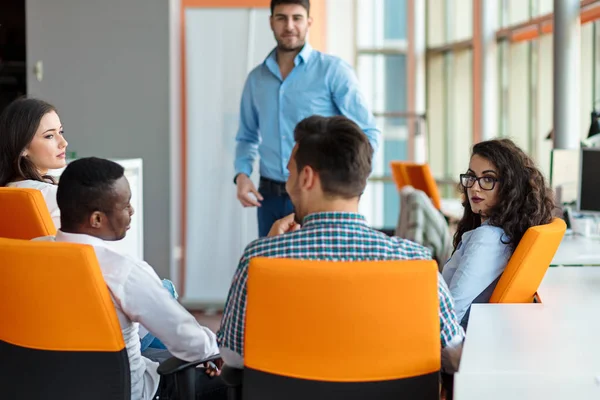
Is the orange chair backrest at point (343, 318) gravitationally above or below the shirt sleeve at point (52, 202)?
below

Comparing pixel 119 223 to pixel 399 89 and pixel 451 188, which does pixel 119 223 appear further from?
pixel 399 89

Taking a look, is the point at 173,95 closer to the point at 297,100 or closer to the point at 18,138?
the point at 297,100

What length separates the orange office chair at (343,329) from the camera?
5.88ft

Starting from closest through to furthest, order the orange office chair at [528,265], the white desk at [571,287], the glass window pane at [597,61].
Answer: the orange office chair at [528,265] < the white desk at [571,287] < the glass window pane at [597,61]

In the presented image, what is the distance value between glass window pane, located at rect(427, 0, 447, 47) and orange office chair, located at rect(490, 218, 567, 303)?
9382 millimetres

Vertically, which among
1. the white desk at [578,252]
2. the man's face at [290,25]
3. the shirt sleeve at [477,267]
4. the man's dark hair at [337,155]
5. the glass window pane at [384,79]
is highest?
the glass window pane at [384,79]

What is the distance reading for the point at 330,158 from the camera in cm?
200

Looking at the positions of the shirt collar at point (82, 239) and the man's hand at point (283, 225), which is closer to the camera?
the shirt collar at point (82, 239)

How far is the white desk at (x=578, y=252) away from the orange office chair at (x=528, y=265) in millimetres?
1021

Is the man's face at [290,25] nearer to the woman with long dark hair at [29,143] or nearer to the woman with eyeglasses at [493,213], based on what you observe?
the woman with long dark hair at [29,143]

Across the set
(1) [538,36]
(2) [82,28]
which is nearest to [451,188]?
(1) [538,36]

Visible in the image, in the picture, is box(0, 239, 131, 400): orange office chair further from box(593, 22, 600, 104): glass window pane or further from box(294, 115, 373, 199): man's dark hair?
box(593, 22, 600, 104): glass window pane

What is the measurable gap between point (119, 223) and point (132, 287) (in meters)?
0.19

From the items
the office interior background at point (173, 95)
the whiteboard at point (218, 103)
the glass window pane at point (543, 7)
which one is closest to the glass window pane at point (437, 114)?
the glass window pane at point (543, 7)
